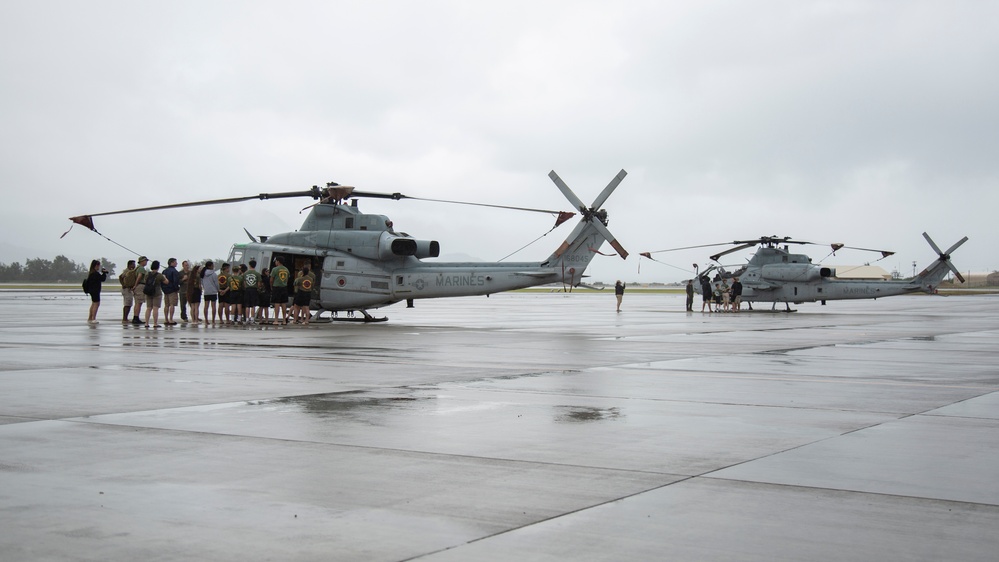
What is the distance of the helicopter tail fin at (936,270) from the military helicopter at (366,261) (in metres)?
23.4

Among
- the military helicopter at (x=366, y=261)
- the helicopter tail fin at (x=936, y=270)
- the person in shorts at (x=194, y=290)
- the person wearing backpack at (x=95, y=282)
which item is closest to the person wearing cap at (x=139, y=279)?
the person wearing backpack at (x=95, y=282)

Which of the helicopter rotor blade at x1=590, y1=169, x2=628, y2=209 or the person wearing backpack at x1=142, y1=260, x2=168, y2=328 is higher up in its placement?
the helicopter rotor blade at x1=590, y1=169, x2=628, y2=209

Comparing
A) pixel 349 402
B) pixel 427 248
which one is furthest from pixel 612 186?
pixel 349 402

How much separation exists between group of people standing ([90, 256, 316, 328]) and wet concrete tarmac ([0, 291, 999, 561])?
11.5m

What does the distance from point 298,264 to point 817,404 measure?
817 inches

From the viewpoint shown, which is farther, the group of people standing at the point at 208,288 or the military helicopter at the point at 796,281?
the military helicopter at the point at 796,281

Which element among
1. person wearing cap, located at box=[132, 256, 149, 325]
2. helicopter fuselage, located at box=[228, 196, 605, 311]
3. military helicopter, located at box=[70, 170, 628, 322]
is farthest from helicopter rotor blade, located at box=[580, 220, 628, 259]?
person wearing cap, located at box=[132, 256, 149, 325]

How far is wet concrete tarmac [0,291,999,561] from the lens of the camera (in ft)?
14.4

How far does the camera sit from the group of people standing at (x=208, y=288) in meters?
24.6

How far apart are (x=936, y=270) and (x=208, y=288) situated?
36607 mm

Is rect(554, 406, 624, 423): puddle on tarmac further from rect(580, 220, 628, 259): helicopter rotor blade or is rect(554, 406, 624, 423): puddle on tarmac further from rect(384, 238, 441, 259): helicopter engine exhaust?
rect(580, 220, 628, 259): helicopter rotor blade

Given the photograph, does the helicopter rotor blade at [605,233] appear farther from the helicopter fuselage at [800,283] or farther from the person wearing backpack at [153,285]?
the helicopter fuselage at [800,283]

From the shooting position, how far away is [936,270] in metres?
46.6

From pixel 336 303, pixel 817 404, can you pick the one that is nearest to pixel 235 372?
pixel 817 404
